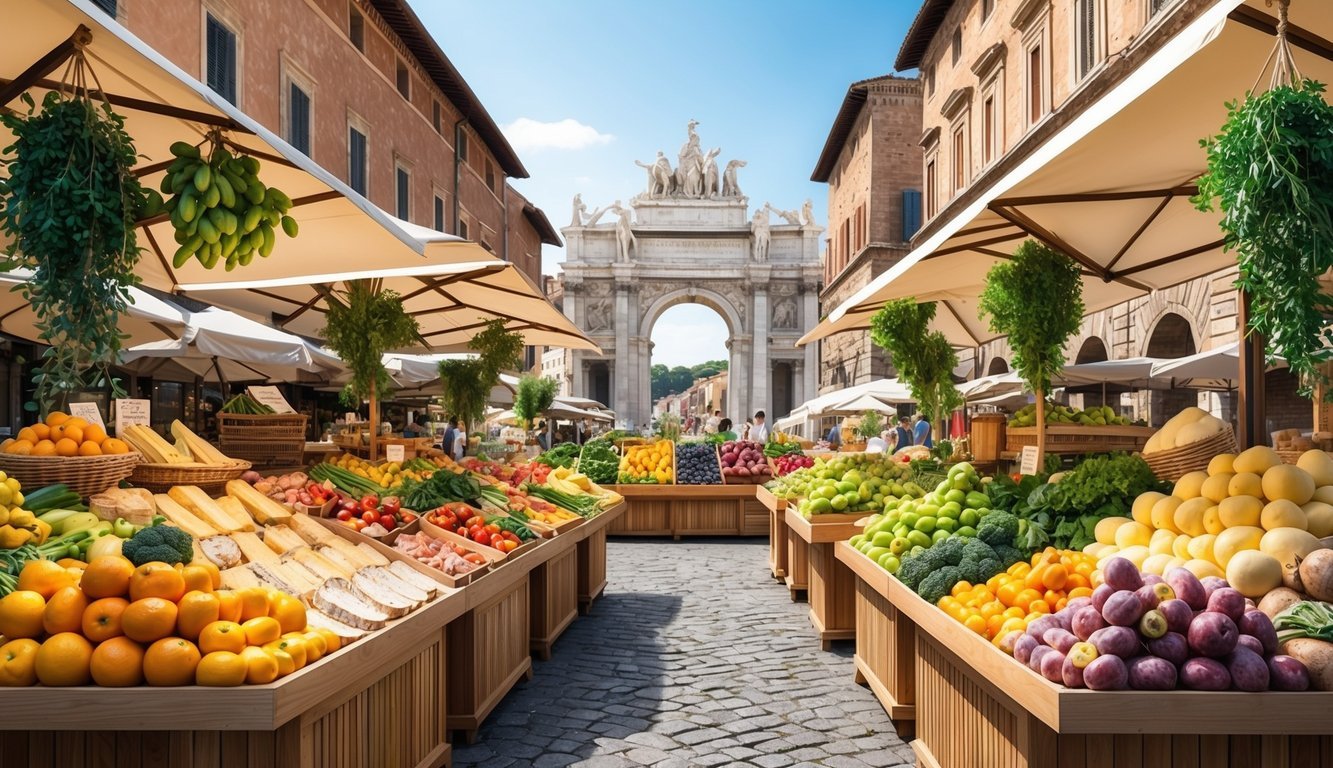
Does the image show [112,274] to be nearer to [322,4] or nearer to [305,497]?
[305,497]

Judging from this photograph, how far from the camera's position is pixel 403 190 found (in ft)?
70.1

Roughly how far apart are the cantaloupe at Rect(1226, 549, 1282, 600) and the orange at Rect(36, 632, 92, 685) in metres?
3.40

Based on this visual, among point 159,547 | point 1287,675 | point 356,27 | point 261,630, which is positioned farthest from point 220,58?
point 1287,675

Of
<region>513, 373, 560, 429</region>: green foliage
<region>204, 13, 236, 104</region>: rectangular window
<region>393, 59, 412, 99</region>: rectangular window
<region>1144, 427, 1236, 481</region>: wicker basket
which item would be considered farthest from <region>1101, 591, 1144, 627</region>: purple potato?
<region>393, 59, 412, 99</region>: rectangular window

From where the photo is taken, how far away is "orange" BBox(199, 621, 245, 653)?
8.32 feet

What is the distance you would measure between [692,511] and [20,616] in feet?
32.0

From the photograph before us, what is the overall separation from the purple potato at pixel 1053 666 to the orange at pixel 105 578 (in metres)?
2.65

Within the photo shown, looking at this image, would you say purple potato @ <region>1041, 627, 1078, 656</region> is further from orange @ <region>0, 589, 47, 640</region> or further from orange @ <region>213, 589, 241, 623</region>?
orange @ <region>0, 589, 47, 640</region>

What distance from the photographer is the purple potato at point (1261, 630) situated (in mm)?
2541

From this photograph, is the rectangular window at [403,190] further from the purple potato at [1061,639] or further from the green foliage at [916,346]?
the purple potato at [1061,639]

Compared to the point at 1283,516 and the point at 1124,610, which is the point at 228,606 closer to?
the point at 1124,610

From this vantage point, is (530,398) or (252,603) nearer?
(252,603)

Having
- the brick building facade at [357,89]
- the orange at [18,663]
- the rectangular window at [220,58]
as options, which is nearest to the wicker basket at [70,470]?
the orange at [18,663]

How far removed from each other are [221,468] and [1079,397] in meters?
16.6
